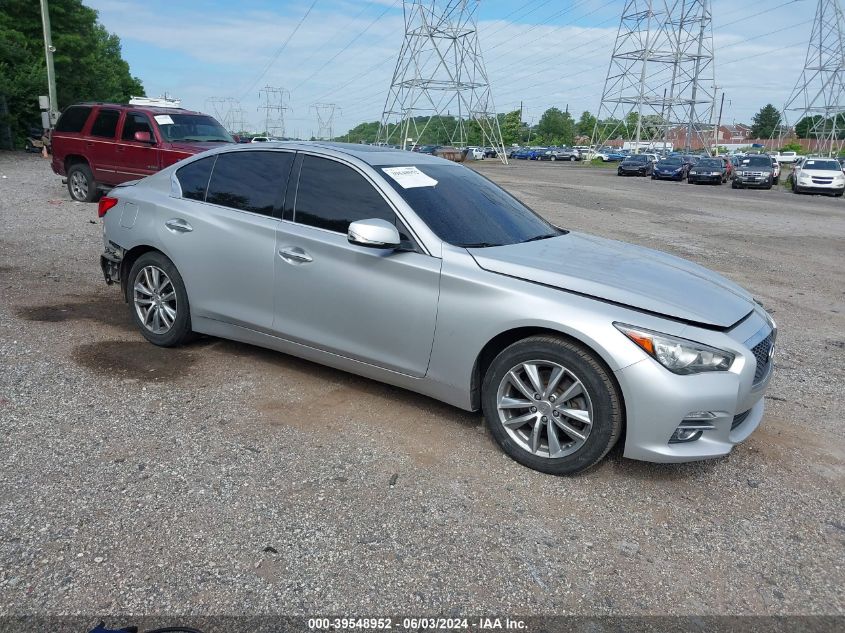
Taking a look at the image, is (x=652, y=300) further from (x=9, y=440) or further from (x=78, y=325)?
(x=78, y=325)

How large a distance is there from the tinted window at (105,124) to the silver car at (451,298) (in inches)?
357

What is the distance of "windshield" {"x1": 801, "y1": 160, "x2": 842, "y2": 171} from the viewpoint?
31.9m

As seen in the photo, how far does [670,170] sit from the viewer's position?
40.6 m

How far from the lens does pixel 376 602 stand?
273 cm

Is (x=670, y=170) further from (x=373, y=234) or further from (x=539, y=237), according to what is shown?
(x=373, y=234)

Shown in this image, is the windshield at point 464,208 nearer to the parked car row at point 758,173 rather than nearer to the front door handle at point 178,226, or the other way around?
the front door handle at point 178,226

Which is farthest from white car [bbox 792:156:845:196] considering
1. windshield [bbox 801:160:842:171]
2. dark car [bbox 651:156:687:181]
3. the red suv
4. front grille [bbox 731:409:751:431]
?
front grille [bbox 731:409:751:431]

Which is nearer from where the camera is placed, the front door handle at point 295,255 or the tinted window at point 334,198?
the tinted window at point 334,198

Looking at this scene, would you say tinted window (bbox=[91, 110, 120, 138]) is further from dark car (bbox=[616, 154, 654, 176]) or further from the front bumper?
dark car (bbox=[616, 154, 654, 176])

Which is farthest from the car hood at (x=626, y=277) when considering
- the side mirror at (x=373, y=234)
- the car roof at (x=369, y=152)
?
the car roof at (x=369, y=152)

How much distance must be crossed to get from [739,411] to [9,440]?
395 centimetres

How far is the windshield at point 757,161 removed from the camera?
34.5 m

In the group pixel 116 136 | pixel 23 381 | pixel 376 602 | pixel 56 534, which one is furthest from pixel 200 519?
pixel 116 136

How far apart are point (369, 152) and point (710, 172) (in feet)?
119
